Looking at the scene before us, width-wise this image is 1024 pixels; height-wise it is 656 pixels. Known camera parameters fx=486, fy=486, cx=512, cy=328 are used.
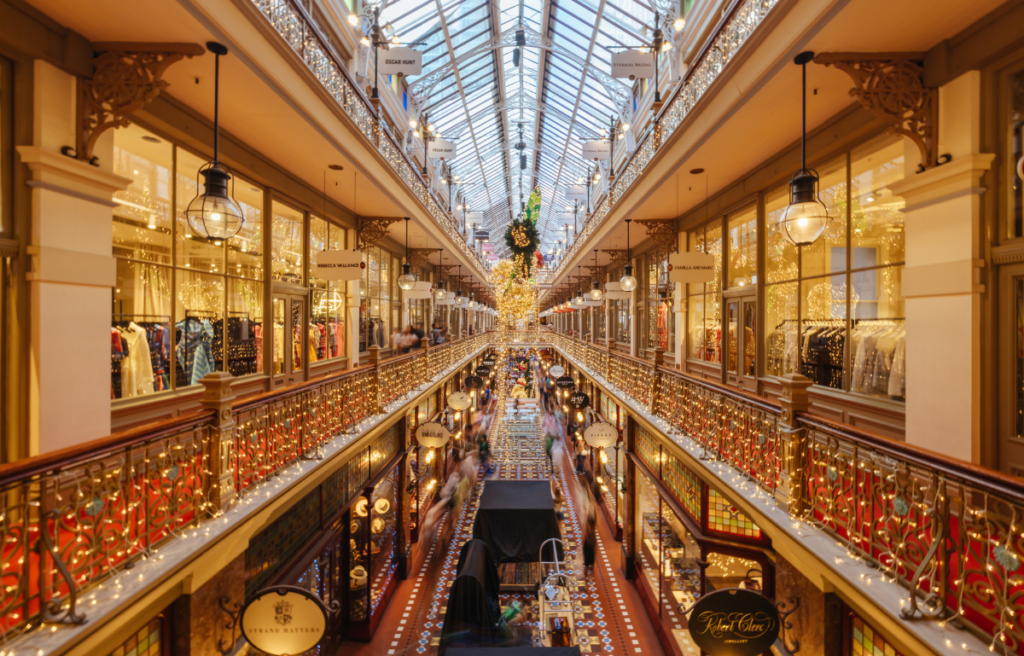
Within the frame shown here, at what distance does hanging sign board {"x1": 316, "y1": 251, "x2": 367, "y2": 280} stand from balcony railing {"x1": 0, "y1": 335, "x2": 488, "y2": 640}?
242 cm

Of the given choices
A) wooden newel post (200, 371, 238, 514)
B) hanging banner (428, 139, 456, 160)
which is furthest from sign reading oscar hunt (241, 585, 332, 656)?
hanging banner (428, 139, 456, 160)

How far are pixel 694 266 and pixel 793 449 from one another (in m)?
4.25

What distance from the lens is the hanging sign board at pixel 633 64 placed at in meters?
9.41

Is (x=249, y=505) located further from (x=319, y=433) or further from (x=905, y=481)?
(x=905, y=481)

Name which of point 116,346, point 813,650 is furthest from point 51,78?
point 813,650

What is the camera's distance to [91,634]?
2.50 m

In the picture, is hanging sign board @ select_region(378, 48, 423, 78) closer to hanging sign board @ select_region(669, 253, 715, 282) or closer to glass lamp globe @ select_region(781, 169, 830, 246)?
hanging sign board @ select_region(669, 253, 715, 282)

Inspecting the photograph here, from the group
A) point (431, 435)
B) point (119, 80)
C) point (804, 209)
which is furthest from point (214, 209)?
point (431, 435)

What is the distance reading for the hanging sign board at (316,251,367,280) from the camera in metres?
7.90

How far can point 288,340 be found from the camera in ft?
27.8

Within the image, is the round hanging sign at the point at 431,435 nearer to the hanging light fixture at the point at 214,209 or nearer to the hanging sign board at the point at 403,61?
the hanging light fixture at the point at 214,209

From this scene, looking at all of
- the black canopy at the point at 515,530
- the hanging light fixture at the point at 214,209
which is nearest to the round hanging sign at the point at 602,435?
the black canopy at the point at 515,530

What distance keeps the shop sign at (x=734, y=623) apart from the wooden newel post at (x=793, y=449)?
0.78 meters

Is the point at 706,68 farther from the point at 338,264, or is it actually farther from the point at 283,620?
the point at 283,620
